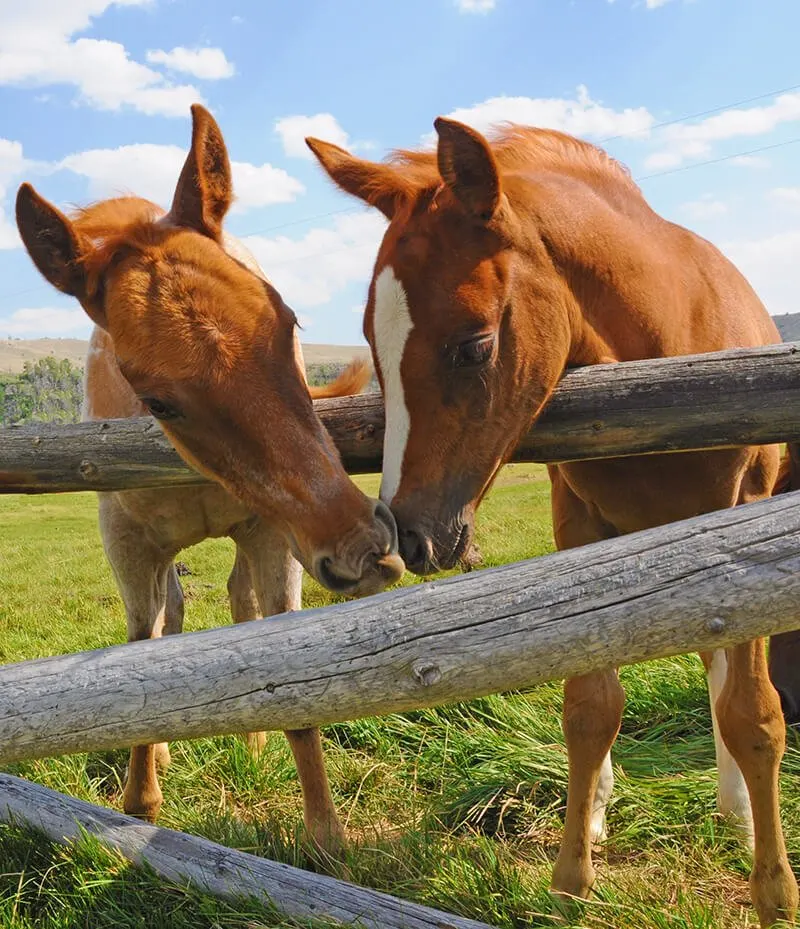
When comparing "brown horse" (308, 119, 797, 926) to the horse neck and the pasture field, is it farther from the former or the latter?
the pasture field

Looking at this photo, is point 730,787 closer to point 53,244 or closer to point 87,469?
point 87,469

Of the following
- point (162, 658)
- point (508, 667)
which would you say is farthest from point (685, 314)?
point (162, 658)

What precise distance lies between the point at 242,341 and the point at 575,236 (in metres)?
1.17

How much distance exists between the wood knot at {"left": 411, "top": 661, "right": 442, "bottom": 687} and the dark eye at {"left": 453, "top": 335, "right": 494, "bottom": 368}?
1056mm

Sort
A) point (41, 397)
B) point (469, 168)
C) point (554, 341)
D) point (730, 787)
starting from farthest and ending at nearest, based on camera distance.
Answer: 1. point (41, 397)
2. point (730, 787)
3. point (554, 341)
4. point (469, 168)

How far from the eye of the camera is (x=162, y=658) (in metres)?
1.83

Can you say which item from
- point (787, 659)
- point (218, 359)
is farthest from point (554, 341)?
point (787, 659)

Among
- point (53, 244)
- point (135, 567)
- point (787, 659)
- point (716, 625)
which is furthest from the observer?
point (787, 659)

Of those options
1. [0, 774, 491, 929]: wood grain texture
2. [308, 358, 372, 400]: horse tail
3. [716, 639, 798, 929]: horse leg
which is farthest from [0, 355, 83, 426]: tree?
[716, 639, 798, 929]: horse leg

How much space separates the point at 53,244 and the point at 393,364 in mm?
1385

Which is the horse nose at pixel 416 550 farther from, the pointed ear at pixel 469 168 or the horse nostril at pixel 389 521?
the pointed ear at pixel 469 168

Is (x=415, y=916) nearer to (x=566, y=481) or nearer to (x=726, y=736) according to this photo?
(x=726, y=736)

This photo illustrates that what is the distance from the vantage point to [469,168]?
98.3 inches

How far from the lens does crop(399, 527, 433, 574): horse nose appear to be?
2404 millimetres
